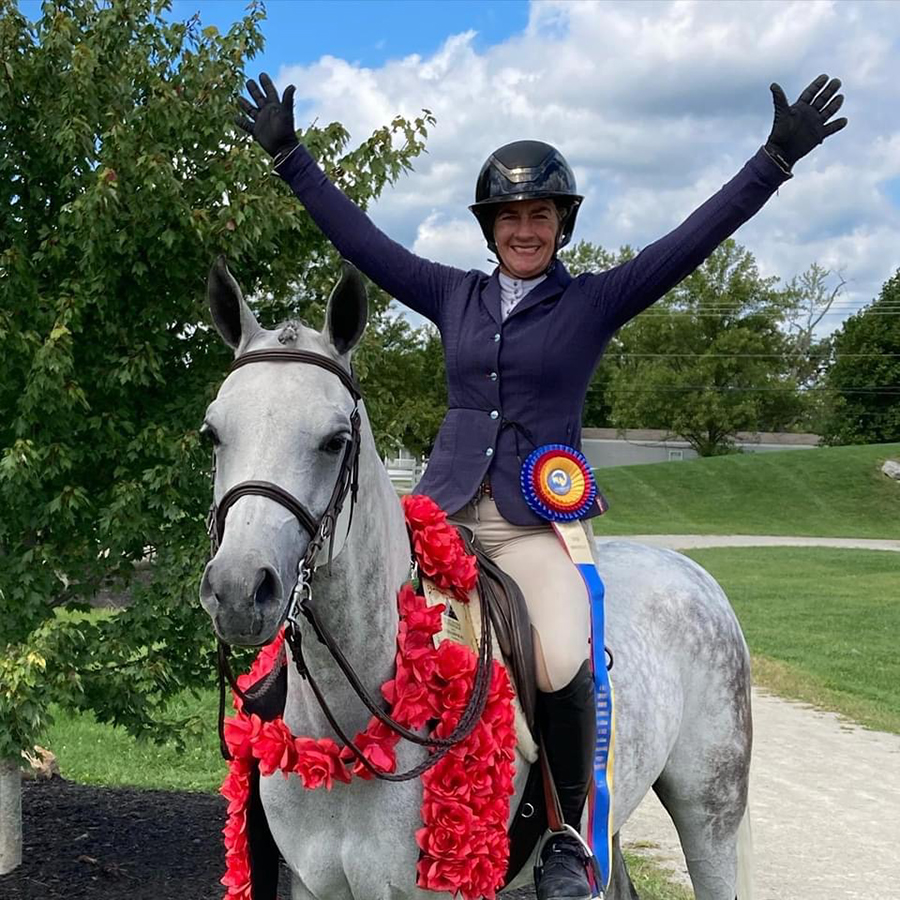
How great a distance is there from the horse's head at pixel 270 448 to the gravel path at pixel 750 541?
2195 centimetres

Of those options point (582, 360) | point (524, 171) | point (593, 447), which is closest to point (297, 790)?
point (582, 360)

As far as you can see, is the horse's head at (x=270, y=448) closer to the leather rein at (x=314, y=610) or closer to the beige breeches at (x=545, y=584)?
the leather rein at (x=314, y=610)

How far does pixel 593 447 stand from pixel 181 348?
57.6m

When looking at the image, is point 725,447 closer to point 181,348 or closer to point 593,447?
point 593,447

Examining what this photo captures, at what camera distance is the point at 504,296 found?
3.58 m

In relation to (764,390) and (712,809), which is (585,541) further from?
(764,390)

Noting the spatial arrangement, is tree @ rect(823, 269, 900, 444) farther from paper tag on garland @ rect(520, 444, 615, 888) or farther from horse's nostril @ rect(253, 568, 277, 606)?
horse's nostril @ rect(253, 568, 277, 606)


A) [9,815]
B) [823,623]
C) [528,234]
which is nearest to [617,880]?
[528,234]

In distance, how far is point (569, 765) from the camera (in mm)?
3229

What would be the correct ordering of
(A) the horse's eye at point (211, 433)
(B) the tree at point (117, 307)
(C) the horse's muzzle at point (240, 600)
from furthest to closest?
(B) the tree at point (117, 307) < (A) the horse's eye at point (211, 433) < (C) the horse's muzzle at point (240, 600)

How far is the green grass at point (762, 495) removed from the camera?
31297 mm

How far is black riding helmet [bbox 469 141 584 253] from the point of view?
3432 mm

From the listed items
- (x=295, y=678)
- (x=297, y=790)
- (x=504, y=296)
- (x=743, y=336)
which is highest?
(x=743, y=336)

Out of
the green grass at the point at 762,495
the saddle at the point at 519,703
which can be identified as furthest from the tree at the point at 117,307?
the green grass at the point at 762,495
